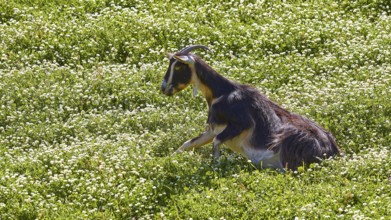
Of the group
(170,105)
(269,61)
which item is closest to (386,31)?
(269,61)

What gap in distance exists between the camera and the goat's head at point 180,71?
20.2 m

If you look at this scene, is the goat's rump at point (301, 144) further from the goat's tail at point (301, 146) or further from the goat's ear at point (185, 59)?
the goat's ear at point (185, 59)

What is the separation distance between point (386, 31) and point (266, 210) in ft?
31.9

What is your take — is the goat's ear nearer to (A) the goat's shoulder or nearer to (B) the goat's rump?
(A) the goat's shoulder

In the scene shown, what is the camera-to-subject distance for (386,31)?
25.3 metres

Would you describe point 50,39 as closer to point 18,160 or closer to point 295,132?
point 18,160

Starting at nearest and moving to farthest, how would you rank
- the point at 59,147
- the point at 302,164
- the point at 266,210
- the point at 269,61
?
the point at 266,210, the point at 302,164, the point at 59,147, the point at 269,61

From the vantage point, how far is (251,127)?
770 inches

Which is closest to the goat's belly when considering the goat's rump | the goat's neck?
the goat's rump

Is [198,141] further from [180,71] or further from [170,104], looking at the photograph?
[170,104]

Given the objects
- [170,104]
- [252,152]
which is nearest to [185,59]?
[252,152]

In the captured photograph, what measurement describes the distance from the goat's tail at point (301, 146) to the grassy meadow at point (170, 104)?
0.38 metres

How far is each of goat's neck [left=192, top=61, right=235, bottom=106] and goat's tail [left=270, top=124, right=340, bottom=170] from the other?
1338mm

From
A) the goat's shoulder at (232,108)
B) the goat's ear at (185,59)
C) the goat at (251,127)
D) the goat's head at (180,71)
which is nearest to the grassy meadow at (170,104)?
the goat at (251,127)
